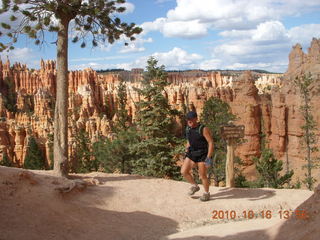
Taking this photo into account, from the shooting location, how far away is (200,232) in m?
5.49

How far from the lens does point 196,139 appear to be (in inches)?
264

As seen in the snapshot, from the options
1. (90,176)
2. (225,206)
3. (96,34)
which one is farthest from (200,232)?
(96,34)

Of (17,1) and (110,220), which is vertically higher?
(17,1)

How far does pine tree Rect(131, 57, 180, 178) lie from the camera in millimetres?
16125

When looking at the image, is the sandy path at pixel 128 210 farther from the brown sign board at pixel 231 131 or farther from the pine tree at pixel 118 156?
the pine tree at pixel 118 156

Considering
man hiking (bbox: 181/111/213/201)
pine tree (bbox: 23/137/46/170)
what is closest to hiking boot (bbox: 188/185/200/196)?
man hiking (bbox: 181/111/213/201)

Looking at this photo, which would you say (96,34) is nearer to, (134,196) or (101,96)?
(134,196)

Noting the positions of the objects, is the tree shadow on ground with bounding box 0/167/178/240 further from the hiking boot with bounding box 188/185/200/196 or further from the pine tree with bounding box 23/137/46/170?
the pine tree with bounding box 23/137/46/170

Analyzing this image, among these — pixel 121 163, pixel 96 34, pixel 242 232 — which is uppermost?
pixel 96 34

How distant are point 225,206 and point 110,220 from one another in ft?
7.99

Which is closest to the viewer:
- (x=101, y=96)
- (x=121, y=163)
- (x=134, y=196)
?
(x=134, y=196)

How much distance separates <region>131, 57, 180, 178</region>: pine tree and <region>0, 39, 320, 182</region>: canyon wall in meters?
8.05

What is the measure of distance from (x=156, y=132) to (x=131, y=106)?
134ft

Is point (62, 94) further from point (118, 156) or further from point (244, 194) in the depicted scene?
point (118, 156)
